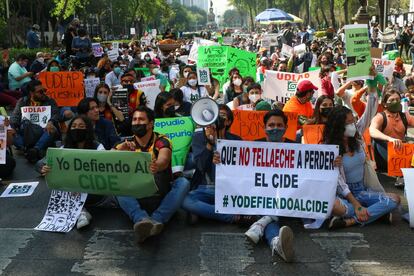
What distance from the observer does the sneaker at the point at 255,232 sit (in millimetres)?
5102

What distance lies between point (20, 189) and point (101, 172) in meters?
2.29

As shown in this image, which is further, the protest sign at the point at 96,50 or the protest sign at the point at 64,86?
the protest sign at the point at 96,50

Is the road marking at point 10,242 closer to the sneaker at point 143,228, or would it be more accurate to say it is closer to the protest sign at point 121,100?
the sneaker at point 143,228

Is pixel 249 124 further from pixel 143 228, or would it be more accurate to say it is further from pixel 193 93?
pixel 143 228

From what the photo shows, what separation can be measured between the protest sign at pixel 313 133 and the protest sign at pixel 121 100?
124 inches

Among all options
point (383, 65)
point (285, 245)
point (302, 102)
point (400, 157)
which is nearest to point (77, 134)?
point (285, 245)

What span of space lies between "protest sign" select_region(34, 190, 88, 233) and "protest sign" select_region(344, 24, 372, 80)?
366 centimetres

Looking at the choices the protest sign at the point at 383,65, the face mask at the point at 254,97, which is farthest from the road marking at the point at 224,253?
the protest sign at the point at 383,65

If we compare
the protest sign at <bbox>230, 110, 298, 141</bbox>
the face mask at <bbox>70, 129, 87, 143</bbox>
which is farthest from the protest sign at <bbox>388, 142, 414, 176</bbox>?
the face mask at <bbox>70, 129, 87, 143</bbox>

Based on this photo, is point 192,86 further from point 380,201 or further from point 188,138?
point 380,201

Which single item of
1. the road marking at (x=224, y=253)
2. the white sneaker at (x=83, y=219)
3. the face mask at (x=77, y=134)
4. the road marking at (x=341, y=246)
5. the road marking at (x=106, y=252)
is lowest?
the road marking at (x=341, y=246)

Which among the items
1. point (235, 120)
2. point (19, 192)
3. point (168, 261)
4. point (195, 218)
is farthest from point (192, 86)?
point (168, 261)

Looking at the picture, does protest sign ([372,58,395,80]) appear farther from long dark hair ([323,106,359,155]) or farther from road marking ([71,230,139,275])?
road marking ([71,230,139,275])

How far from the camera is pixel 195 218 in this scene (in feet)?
18.8
